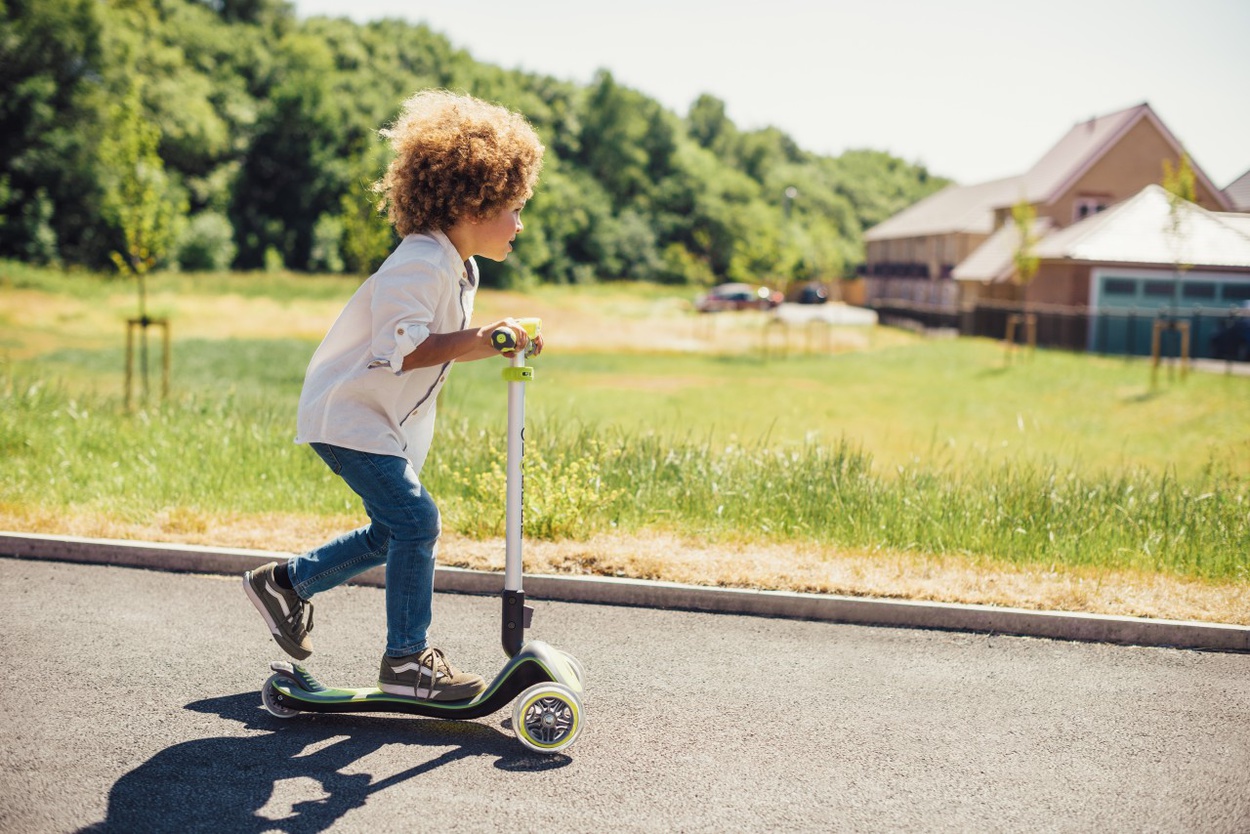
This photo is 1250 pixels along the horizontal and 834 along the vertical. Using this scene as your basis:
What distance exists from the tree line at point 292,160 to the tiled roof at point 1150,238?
10.8 meters

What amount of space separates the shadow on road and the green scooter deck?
10cm

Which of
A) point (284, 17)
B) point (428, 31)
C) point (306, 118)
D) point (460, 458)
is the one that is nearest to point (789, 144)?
point (428, 31)

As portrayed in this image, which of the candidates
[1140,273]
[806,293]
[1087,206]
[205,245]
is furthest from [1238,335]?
[806,293]

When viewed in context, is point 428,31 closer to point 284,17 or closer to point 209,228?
point 284,17

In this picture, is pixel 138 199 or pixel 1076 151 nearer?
pixel 138 199

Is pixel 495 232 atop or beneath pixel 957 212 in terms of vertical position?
beneath

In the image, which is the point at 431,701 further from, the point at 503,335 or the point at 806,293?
the point at 806,293

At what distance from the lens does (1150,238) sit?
27312mm

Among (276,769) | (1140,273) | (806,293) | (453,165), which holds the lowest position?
(276,769)

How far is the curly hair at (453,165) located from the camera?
12.0 ft

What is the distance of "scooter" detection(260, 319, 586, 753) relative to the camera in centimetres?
370

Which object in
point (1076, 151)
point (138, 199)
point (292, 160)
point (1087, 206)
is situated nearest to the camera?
point (138, 199)

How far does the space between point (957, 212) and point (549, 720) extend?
204 ft

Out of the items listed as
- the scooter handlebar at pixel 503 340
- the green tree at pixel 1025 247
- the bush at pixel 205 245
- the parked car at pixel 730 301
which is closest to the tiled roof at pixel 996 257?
the green tree at pixel 1025 247
